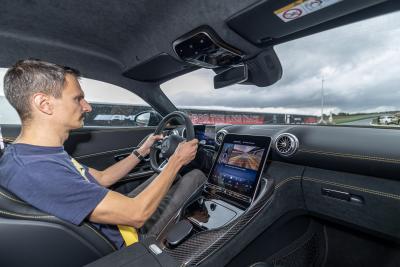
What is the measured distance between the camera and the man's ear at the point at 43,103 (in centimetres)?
109

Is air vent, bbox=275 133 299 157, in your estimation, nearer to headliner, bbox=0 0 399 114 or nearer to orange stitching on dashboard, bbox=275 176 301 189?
orange stitching on dashboard, bbox=275 176 301 189

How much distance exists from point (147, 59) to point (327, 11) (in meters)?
1.82

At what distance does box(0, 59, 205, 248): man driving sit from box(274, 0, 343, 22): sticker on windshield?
1229 mm

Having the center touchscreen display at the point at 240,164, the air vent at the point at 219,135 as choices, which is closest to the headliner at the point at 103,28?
the air vent at the point at 219,135

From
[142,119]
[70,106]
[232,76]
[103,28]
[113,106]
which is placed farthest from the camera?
[142,119]

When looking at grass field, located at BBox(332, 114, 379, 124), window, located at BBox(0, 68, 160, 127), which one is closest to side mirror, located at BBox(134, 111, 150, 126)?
window, located at BBox(0, 68, 160, 127)

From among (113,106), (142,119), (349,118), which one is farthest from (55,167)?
(142,119)

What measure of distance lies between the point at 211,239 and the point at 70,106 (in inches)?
39.8

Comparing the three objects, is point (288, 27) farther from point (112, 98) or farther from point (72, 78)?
point (112, 98)

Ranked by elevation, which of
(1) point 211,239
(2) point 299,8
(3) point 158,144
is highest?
(2) point 299,8

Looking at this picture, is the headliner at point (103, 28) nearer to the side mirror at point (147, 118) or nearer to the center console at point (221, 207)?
the side mirror at point (147, 118)

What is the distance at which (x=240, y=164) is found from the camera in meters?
1.69

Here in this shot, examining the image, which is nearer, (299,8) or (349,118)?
(299,8)

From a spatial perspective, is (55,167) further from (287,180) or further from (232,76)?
(232,76)
